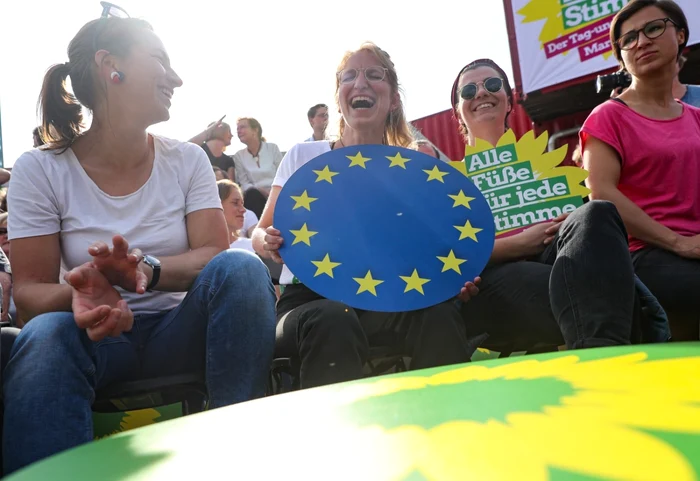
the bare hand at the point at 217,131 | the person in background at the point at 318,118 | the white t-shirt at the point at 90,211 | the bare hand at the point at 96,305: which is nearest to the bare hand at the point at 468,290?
the white t-shirt at the point at 90,211

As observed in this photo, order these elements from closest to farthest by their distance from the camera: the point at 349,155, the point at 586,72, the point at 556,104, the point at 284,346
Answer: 1. the point at 284,346
2. the point at 349,155
3. the point at 586,72
4. the point at 556,104

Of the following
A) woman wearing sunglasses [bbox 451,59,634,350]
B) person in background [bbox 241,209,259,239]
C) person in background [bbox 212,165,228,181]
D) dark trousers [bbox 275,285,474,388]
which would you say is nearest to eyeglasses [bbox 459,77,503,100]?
woman wearing sunglasses [bbox 451,59,634,350]

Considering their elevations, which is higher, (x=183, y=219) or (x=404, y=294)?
(x=183, y=219)

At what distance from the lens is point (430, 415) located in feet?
2.56

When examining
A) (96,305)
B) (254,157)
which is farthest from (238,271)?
(254,157)

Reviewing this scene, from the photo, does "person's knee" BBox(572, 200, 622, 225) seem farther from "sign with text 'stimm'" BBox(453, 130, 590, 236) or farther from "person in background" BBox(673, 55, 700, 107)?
"person in background" BBox(673, 55, 700, 107)

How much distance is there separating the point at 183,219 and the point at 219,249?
0.13 metres

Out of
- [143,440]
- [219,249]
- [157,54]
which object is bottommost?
[143,440]

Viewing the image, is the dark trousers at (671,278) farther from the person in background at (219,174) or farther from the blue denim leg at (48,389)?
the person in background at (219,174)

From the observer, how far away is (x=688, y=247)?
1867 mm

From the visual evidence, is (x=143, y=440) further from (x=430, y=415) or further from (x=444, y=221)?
(x=444, y=221)

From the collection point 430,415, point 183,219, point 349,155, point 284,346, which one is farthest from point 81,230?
point 430,415

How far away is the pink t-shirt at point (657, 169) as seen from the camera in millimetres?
1981

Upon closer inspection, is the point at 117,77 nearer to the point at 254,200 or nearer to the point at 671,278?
the point at 671,278
